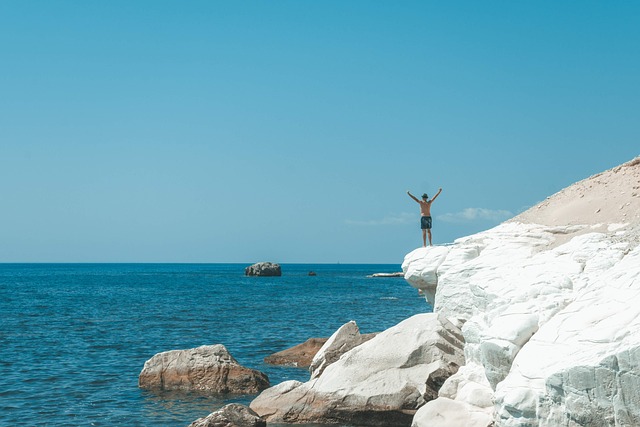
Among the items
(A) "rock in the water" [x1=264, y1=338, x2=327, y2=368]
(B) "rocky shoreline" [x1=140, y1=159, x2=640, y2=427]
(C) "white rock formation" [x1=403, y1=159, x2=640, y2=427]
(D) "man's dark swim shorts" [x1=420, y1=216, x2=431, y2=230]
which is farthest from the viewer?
(A) "rock in the water" [x1=264, y1=338, x2=327, y2=368]

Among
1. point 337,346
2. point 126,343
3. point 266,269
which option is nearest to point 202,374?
point 337,346

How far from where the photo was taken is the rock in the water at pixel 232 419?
1638cm

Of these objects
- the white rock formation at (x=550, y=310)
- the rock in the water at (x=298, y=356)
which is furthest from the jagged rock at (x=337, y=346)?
the rock in the water at (x=298, y=356)

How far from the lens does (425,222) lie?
79.0 feet

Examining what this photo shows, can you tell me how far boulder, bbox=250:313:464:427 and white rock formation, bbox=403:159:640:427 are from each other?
46.4 inches

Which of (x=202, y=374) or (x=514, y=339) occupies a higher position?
(x=514, y=339)

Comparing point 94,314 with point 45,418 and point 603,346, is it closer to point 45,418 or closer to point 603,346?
point 45,418

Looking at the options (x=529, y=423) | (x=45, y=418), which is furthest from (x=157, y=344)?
(x=529, y=423)

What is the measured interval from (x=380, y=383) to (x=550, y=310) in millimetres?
5397

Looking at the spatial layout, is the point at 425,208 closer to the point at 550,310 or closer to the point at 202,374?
the point at 202,374

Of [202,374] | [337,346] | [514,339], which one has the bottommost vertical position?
[202,374]

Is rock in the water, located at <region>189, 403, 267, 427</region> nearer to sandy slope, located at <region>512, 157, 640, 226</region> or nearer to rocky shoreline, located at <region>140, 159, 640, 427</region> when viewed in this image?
rocky shoreline, located at <region>140, 159, 640, 427</region>

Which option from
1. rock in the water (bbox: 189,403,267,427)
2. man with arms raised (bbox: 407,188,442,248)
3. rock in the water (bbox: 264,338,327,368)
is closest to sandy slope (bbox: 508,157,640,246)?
man with arms raised (bbox: 407,188,442,248)

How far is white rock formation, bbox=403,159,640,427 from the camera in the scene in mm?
11375
